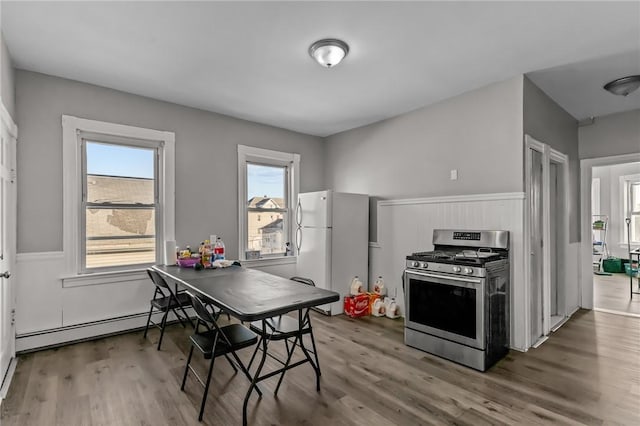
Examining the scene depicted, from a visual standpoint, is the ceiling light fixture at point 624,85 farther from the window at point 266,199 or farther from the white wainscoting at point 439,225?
the window at point 266,199

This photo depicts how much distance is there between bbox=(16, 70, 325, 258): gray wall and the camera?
3.15 metres

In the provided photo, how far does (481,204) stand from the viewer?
3.47 m

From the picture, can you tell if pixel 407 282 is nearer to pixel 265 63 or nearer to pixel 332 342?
pixel 332 342

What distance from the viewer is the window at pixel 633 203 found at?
25.2ft

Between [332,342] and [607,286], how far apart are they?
5949 mm

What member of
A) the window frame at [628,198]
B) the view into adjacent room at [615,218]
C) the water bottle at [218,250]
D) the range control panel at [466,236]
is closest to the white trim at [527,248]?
the range control panel at [466,236]

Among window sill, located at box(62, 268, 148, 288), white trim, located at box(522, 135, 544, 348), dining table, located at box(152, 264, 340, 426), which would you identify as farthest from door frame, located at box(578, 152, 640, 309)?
window sill, located at box(62, 268, 148, 288)

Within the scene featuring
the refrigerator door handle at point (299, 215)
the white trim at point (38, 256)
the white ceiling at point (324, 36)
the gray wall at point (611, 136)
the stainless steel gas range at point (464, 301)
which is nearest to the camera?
the white ceiling at point (324, 36)

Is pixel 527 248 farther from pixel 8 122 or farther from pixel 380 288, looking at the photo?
pixel 8 122

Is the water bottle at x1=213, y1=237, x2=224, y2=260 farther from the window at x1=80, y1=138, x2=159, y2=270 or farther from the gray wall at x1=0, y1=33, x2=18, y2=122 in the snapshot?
the gray wall at x1=0, y1=33, x2=18, y2=122

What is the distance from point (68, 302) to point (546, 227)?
5143mm

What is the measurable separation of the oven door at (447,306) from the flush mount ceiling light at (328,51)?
213 cm

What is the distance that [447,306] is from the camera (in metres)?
3.03

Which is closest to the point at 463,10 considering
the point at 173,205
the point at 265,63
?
the point at 265,63
